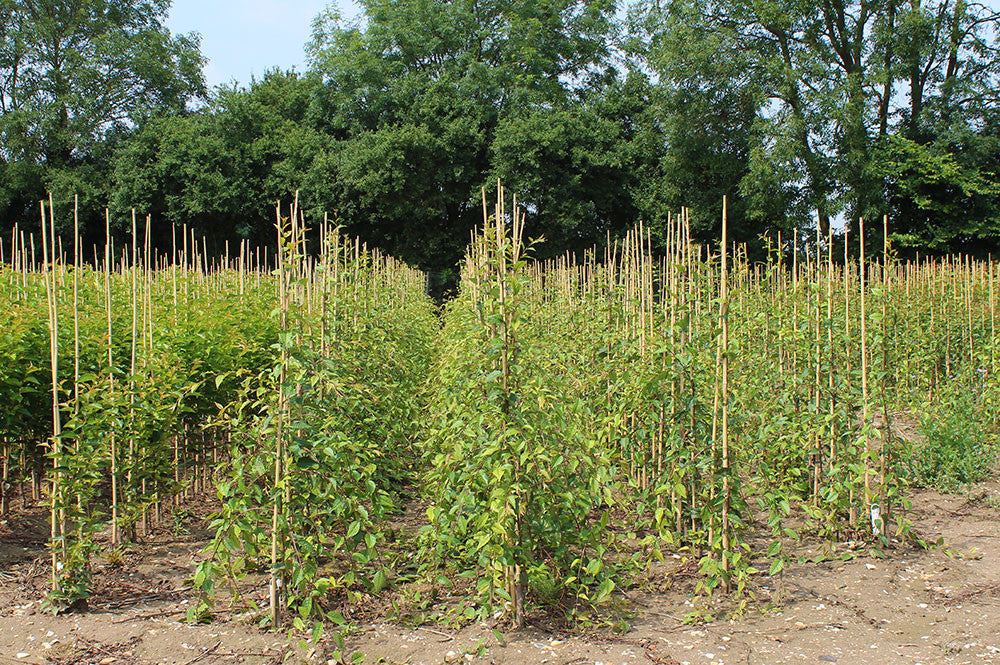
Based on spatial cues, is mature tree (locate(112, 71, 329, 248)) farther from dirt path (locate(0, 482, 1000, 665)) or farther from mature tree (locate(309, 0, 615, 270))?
dirt path (locate(0, 482, 1000, 665))

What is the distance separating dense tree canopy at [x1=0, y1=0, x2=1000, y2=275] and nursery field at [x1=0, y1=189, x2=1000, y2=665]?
15.8 meters

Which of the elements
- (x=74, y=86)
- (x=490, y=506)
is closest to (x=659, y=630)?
(x=490, y=506)

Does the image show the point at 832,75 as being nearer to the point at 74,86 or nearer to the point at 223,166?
the point at 223,166

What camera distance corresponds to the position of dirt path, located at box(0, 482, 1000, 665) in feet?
10.1

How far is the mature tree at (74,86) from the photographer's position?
81.4 ft

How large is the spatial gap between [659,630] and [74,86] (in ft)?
97.4

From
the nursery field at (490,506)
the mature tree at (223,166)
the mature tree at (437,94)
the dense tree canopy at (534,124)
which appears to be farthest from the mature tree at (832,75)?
the nursery field at (490,506)

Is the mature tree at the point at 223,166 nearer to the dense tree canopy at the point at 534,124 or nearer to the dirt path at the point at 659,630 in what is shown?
the dense tree canopy at the point at 534,124

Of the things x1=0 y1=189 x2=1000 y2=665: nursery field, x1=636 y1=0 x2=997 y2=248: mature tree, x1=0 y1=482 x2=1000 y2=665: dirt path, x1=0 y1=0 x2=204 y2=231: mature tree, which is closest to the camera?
x1=0 y1=482 x2=1000 y2=665: dirt path

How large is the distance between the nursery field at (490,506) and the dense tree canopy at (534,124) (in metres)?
15.8

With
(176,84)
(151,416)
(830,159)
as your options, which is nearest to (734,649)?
(151,416)

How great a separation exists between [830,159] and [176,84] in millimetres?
23107

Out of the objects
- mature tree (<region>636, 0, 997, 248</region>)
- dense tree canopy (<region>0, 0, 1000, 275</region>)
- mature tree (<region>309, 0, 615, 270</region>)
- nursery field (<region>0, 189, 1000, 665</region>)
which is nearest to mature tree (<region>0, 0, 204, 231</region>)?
dense tree canopy (<region>0, 0, 1000, 275</region>)

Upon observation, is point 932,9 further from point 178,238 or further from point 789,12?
point 178,238
